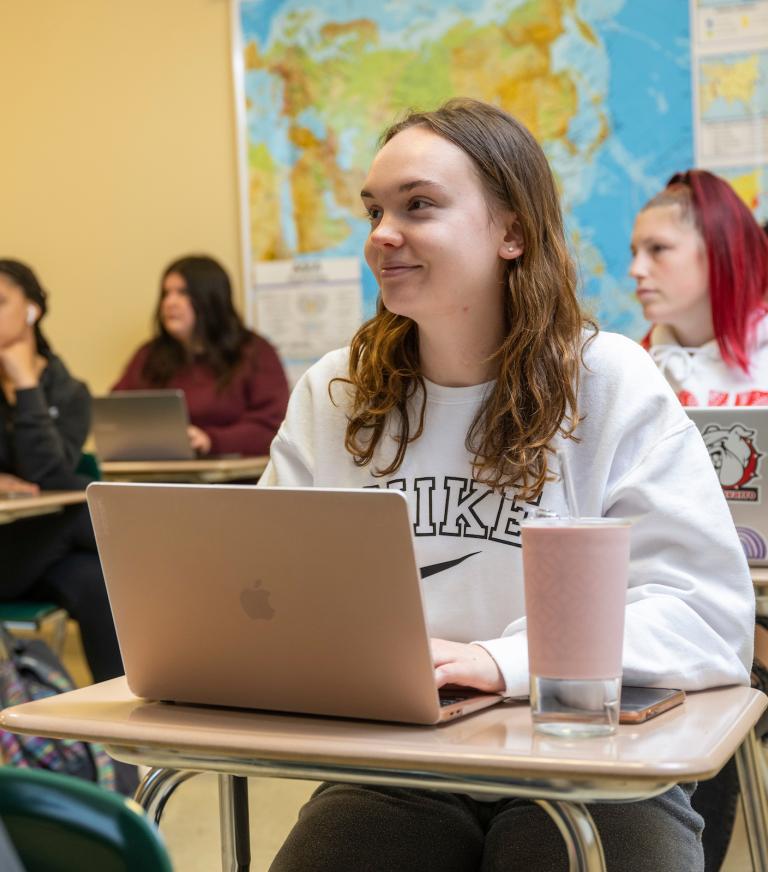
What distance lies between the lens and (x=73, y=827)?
61 centimetres

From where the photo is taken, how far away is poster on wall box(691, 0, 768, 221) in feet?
13.8

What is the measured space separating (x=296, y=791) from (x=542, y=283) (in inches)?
73.9

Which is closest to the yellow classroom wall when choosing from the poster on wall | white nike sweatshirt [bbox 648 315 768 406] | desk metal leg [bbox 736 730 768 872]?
the poster on wall

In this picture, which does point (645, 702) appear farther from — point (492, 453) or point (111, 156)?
point (111, 156)

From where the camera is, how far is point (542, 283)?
1.38 m

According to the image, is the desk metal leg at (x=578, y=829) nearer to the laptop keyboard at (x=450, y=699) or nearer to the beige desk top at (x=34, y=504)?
the laptop keyboard at (x=450, y=699)

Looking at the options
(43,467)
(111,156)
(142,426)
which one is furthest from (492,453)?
(111,156)

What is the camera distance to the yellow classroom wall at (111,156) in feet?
16.8

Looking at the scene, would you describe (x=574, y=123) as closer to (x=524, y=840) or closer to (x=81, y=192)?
(x=81, y=192)

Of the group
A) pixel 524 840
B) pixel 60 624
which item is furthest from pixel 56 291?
pixel 524 840

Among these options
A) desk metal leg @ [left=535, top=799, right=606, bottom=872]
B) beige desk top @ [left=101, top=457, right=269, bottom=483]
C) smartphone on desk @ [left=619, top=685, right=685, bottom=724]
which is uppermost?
smartphone on desk @ [left=619, top=685, right=685, bottom=724]

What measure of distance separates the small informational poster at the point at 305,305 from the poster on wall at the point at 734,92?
1.47 metres

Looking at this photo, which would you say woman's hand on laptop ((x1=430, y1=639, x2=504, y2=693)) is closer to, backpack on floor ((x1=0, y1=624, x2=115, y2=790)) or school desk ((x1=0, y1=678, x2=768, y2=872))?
school desk ((x1=0, y1=678, x2=768, y2=872))

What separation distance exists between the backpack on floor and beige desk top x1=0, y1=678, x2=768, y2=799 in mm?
→ 1355
